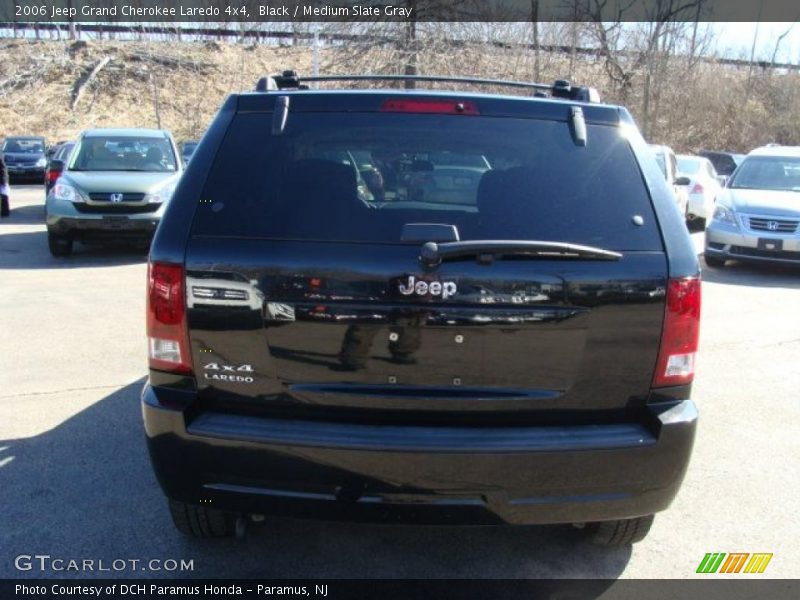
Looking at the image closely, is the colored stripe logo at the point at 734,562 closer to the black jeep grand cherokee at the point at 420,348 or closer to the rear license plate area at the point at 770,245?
the black jeep grand cherokee at the point at 420,348

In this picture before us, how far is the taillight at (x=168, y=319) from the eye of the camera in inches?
108

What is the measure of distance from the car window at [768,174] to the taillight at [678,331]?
10.8 metres

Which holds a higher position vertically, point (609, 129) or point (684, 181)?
point (609, 129)

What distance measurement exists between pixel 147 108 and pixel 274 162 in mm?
42964

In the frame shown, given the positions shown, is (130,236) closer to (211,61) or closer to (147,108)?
(147,108)

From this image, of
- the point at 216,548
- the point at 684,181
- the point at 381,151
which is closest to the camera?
the point at 381,151

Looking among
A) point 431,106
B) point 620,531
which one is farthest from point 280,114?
point 620,531

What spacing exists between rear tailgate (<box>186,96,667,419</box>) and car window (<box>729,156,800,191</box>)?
35.6 feet

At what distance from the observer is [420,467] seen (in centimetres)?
262

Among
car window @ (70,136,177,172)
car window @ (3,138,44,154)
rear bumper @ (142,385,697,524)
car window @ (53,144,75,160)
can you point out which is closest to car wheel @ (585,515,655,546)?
rear bumper @ (142,385,697,524)

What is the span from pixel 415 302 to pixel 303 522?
150cm

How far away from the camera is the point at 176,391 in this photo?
9.20 feet

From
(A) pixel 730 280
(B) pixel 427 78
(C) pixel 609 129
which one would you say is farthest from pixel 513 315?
(A) pixel 730 280

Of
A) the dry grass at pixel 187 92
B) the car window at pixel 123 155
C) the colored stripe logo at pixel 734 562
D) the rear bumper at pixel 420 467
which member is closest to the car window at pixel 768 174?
the car window at pixel 123 155
